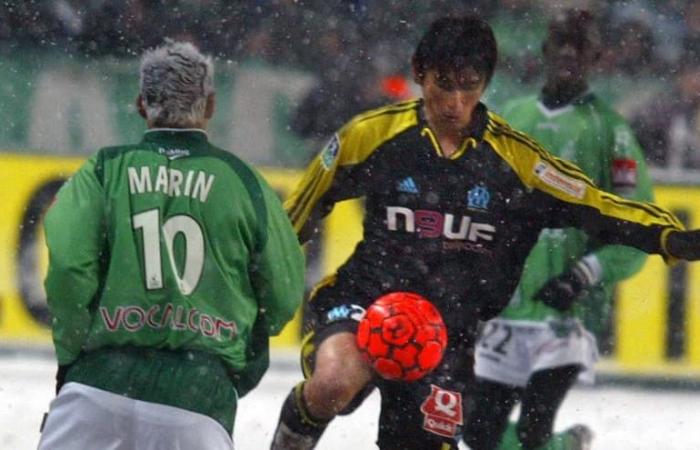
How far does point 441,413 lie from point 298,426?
16.9 inches

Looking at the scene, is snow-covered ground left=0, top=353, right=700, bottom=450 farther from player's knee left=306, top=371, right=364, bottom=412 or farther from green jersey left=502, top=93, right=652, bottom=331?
player's knee left=306, top=371, right=364, bottom=412

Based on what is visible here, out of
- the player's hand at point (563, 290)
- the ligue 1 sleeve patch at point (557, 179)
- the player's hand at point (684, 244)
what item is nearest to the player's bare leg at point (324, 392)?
the ligue 1 sleeve patch at point (557, 179)

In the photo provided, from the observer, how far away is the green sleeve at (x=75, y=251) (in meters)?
4.42

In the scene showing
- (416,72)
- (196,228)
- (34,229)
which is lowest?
(34,229)

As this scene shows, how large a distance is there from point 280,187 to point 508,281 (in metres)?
3.34

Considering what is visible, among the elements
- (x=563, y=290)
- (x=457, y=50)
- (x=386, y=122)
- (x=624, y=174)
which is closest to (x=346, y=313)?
(x=386, y=122)

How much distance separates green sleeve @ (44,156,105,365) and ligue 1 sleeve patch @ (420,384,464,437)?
1.26 meters

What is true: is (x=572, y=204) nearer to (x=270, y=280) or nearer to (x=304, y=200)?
(x=304, y=200)

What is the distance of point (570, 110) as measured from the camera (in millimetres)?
7102

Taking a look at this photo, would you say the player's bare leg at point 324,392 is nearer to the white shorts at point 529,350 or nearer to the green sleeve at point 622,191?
Answer: the white shorts at point 529,350

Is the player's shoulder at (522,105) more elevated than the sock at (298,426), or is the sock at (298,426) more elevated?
the player's shoulder at (522,105)

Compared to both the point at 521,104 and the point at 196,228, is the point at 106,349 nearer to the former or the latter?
the point at 196,228

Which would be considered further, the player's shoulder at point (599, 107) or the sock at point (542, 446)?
the player's shoulder at point (599, 107)

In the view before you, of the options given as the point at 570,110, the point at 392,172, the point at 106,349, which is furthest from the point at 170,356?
the point at 570,110
